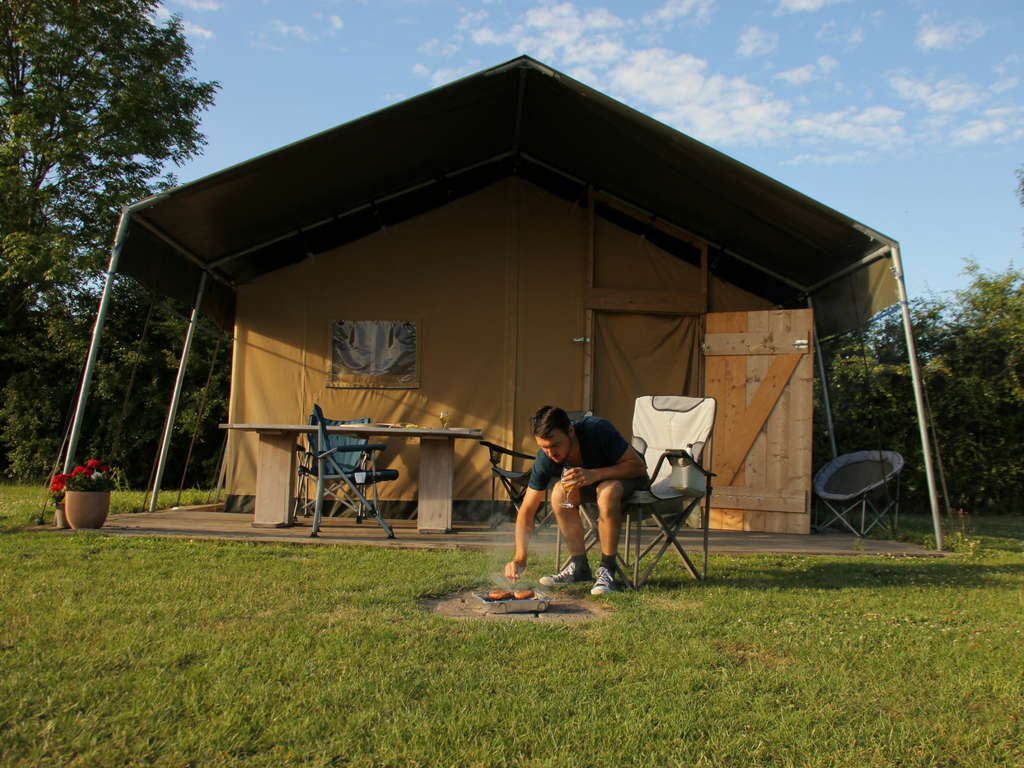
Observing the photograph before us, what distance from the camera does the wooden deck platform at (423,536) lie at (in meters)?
4.09

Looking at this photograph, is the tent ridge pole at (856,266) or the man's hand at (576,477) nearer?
the man's hand at (576,477)

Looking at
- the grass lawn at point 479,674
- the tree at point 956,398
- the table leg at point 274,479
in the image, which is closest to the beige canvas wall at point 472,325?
the table leg at point 274,479

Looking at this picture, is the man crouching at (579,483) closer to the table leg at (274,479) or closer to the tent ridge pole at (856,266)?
the table leg at (274,479)

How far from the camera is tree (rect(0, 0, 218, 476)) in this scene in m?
9.77

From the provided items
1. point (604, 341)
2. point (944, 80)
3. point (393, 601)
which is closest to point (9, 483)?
point (604, 341)

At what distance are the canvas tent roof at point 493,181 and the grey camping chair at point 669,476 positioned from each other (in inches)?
62.0

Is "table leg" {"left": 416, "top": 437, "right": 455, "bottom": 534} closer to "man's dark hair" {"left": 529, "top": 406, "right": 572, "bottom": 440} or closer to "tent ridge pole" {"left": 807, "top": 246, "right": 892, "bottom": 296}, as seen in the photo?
"man's dark hair" {"left": 529, "top": 406, "right": 572, "bottom": 440}

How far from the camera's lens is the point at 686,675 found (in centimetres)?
185

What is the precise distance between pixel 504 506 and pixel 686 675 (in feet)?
12.9

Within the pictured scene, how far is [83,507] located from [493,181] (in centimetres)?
399

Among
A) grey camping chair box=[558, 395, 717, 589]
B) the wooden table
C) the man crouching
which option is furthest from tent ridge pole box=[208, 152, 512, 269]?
the man crouching

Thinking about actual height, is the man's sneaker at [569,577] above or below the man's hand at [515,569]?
below

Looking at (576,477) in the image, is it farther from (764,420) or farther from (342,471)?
(764,420)

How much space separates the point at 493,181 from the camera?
6.17m
